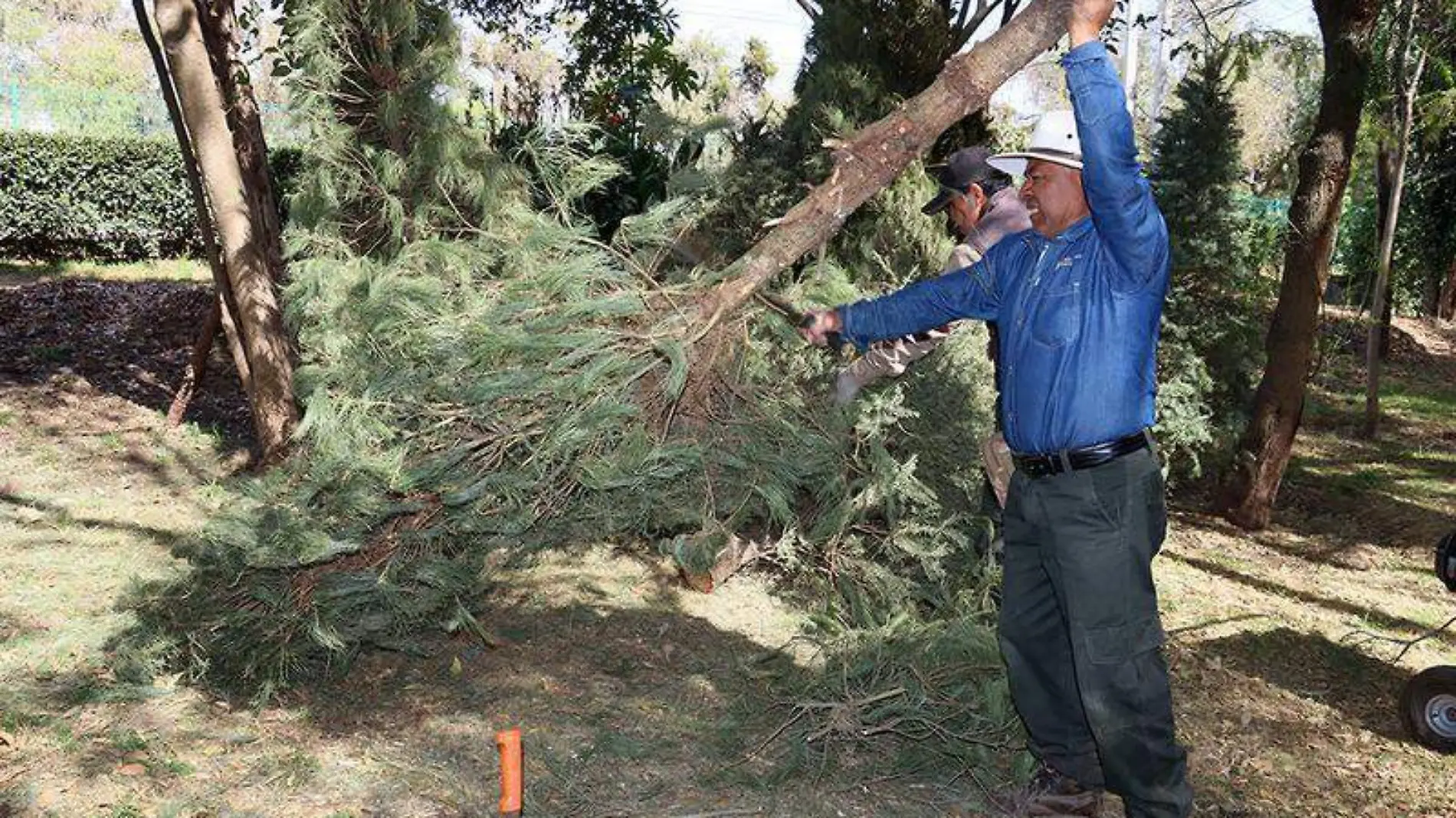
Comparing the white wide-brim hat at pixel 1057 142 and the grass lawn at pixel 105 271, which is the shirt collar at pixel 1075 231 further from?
→ the grass lawn at pixel 105 271

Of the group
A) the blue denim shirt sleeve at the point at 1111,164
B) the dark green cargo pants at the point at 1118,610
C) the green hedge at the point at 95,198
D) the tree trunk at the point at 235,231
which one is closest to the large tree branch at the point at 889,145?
the blue denim shirt sleeve at the point at 1111,164

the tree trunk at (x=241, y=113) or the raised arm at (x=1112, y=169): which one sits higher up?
the tree trunk at (x=241, y=113)

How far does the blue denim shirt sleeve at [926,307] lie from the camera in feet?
12.7

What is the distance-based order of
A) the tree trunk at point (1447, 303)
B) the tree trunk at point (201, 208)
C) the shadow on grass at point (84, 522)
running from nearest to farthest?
the shadow on grass at point (84, 522)
the tree trunk at point (201, 208)
the tree trunk at point (1447, 303)

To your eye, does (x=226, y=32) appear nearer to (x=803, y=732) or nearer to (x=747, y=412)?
(x=747, y=412)

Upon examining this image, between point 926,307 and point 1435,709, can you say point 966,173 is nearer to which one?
point 926,307

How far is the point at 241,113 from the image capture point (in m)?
7.22

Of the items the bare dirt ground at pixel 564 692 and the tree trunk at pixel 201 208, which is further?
the tree trunk at pixel 201 208

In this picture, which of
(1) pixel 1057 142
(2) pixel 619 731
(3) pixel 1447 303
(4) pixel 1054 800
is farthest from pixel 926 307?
(3) pixel 1447 303

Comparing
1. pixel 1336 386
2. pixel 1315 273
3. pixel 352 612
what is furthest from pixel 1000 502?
pixel 1336 386

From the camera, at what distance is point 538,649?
17.3 ft

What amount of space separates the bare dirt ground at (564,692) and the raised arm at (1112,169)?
1.93 meters

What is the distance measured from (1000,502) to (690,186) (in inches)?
105

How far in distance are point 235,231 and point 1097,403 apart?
16.9ft
